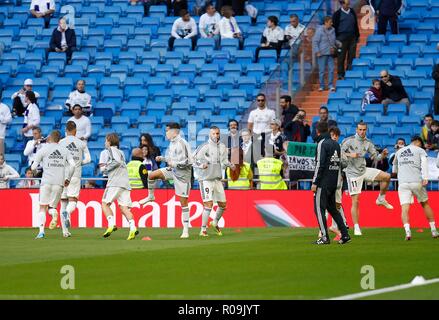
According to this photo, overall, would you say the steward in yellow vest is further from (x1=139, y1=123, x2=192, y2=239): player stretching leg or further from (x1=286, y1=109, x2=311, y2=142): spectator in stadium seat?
(x1=139, y1=123, x2=192, y2=239): player stretching leg

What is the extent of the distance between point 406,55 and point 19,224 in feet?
43.1

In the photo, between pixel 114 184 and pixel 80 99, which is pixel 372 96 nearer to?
pixel 80 99

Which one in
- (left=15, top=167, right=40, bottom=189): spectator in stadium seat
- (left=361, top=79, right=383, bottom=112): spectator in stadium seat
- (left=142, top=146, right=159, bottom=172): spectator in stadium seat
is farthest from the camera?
(left=361, top=79, right=383, bottom=112): spectator in stadium seat

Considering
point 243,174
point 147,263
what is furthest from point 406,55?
point 147,263

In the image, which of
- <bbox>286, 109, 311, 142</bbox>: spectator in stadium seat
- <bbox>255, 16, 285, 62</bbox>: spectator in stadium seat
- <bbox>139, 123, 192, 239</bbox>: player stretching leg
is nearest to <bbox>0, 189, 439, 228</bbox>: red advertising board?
<bbox>286, 109, 311, 142</bbox>: spectator in stadium seat

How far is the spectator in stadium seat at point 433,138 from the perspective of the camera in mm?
31109

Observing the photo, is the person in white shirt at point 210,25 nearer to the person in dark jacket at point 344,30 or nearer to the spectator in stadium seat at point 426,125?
the person in dark jacket at point 344,30

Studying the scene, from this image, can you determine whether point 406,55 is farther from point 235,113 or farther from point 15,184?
point 15,184

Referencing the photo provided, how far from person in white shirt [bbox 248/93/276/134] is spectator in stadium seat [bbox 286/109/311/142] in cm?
68

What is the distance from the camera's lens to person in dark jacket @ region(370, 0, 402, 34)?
1459 inches

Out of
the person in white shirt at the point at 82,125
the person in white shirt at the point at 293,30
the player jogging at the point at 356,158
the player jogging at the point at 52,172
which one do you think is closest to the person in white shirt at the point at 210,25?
the person in white shirt at the point at 293,30

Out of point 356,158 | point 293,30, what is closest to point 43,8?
point 293,30

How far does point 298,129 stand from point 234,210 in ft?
9.17

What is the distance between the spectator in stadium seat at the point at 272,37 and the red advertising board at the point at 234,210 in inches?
299
